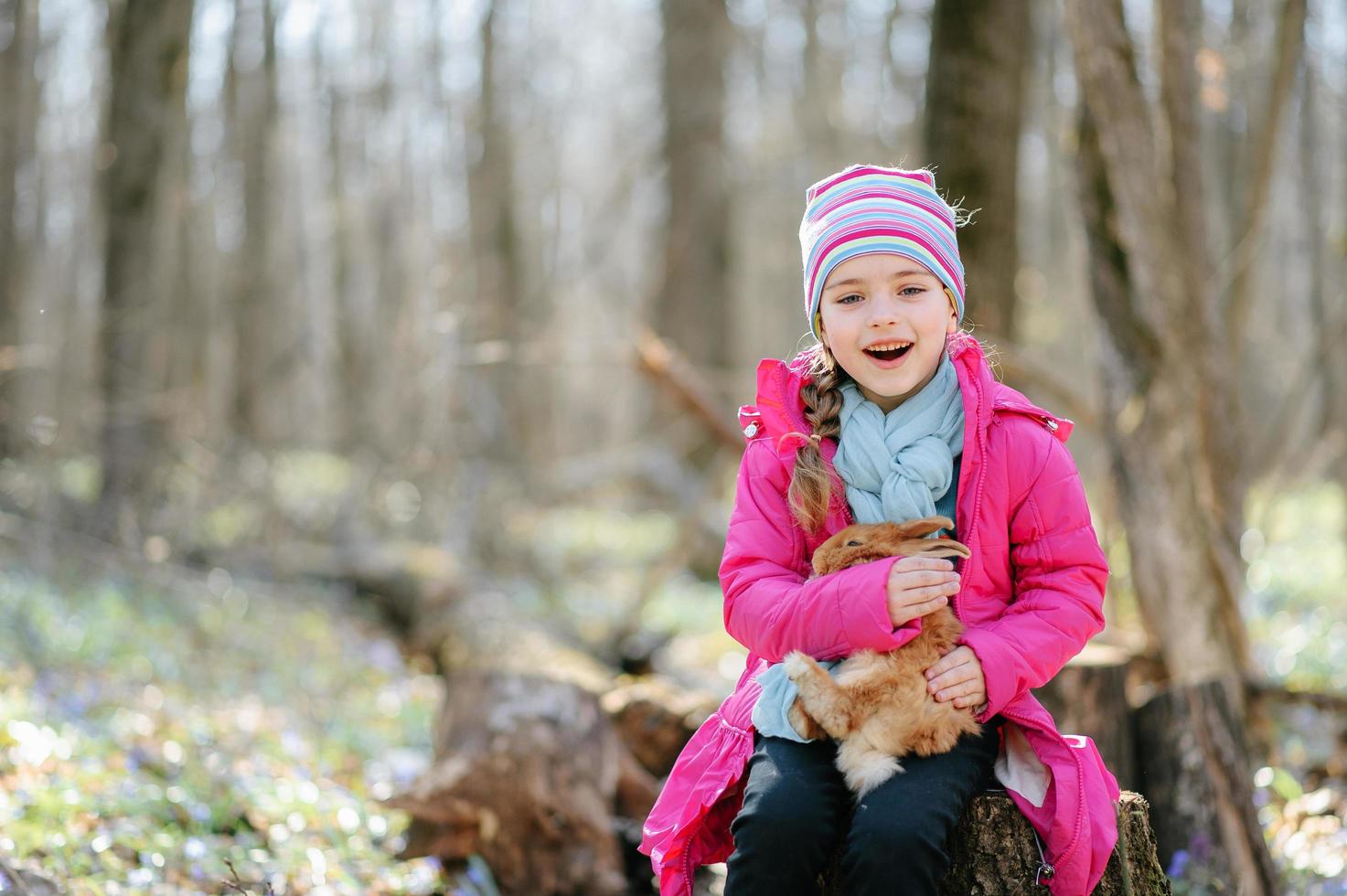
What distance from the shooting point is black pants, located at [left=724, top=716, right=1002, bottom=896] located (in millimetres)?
2115

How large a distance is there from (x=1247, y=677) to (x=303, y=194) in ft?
83.9

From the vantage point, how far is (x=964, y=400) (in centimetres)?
239

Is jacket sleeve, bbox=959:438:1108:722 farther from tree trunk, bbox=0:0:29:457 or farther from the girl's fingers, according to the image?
tree trunk, bbox=0:0:29:457

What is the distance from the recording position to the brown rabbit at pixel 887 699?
2227 mm

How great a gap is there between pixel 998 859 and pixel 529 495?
7.96m

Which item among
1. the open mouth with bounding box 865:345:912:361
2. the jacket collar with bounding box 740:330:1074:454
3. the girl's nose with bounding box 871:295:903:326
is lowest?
the jacket collar with bounding box 740:330:1074:454

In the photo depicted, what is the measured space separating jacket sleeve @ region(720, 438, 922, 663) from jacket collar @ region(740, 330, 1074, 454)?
0.21 feet

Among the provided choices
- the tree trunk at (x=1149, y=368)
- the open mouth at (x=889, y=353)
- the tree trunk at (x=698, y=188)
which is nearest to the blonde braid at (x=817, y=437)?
the open mouth at (x=889, y=353)

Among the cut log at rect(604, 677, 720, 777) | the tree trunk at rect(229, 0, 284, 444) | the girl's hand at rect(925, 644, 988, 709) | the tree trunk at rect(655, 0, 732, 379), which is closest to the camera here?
the girl's hand at rect(925, 644, 988, 709)

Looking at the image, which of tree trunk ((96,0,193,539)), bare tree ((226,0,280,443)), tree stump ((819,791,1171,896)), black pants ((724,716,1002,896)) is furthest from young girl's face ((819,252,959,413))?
bare tree ((226,0,280,443))

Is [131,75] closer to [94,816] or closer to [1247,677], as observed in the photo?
[94,816]

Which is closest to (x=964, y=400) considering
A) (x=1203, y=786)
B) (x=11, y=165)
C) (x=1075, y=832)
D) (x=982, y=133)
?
(x=1075, y=832)

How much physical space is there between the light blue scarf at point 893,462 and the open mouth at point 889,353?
10 centimetres

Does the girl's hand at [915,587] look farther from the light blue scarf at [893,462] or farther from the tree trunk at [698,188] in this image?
the tree trunk at [698,188]
